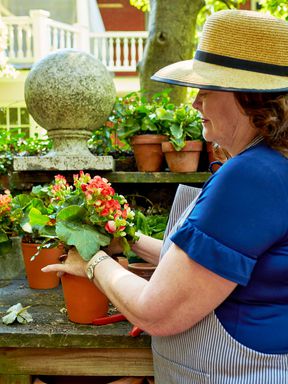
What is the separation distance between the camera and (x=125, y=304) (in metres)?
1.24

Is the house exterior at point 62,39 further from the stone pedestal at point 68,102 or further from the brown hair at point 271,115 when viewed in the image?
the brown hair at point 271,115

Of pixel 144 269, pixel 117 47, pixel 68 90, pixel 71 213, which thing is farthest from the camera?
pixel 117 47

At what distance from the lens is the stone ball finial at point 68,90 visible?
2.82 meters

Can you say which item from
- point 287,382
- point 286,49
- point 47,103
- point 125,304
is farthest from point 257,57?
point 47,103

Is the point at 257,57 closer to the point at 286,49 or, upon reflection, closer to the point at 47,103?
the point at 286,49

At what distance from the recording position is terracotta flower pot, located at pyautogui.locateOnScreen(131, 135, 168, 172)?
298cm

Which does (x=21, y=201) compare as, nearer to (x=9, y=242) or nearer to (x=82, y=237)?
(x=9, y=242)

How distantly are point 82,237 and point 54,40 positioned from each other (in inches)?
441

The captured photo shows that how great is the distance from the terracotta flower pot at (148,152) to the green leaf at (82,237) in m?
1.41

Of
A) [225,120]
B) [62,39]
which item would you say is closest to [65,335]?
[225,120]

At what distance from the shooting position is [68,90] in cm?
282

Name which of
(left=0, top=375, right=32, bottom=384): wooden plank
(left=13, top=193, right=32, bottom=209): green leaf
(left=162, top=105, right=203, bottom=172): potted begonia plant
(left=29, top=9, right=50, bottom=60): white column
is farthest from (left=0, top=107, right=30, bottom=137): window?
(left=0, top=375, right=32, bottom=384): wooden plank

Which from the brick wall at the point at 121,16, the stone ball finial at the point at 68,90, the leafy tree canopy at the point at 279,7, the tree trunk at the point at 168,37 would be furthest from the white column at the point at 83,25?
the stone ball finial at the point at 68,90

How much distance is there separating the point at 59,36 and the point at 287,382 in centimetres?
1243
